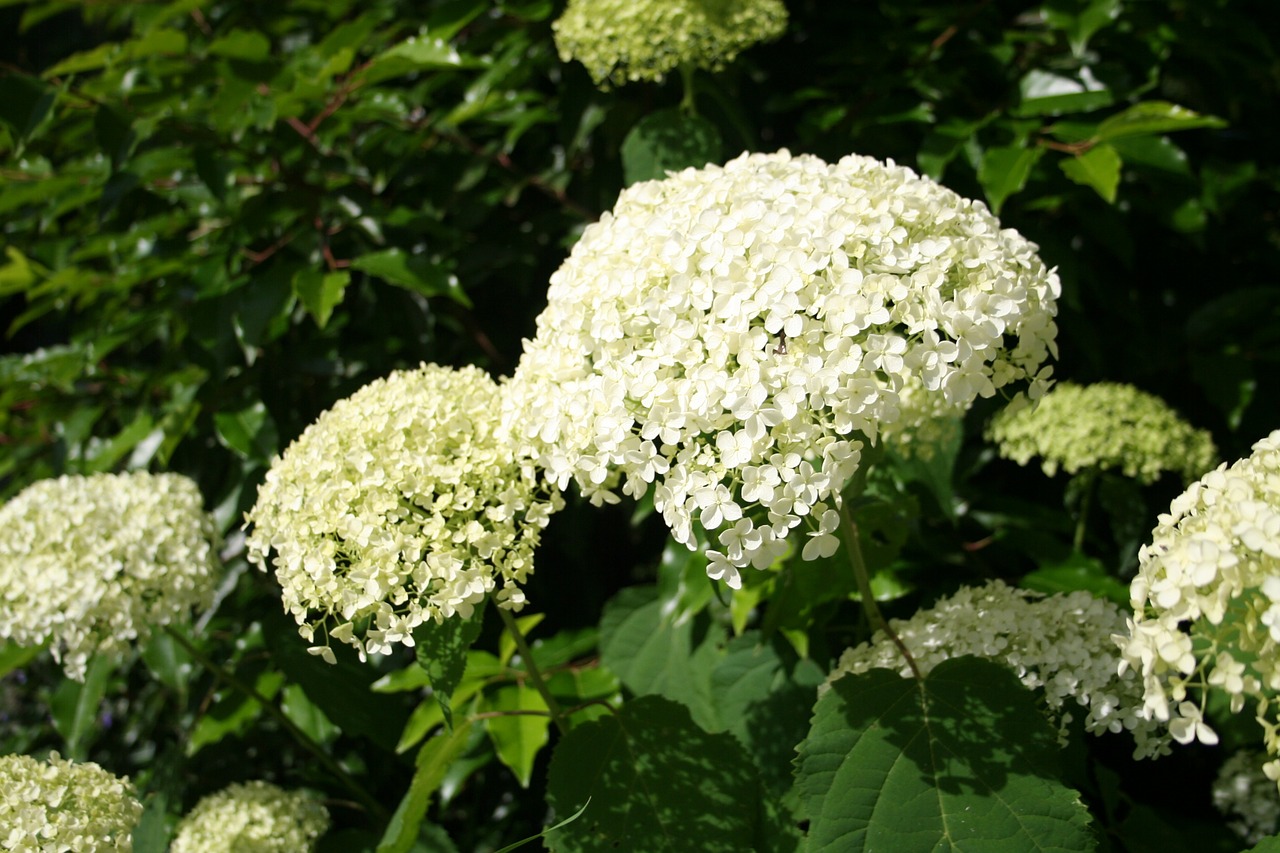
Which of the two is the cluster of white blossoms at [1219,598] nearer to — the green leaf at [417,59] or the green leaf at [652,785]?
the green leaf at [652,785]

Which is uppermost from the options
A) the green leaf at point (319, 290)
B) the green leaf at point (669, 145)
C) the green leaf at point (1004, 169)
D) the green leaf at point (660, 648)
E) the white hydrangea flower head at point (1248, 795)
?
the green leaf at point (669, 145)

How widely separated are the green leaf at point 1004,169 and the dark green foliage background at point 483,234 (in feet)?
0.04

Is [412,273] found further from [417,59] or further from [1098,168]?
[1098,168]

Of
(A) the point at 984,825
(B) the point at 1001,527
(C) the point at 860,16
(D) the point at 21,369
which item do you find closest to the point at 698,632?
(B) the point at 1001,527

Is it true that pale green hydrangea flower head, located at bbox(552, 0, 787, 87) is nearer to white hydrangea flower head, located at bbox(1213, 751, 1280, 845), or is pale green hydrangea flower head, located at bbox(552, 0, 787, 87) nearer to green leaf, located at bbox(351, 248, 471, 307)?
green leaf, located at bbox(351, 248, 471, 307)

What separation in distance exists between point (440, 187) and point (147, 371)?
4.33 ft

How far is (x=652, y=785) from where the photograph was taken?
5.57ft

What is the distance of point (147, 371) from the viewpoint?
343 cm

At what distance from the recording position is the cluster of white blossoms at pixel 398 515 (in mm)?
1495

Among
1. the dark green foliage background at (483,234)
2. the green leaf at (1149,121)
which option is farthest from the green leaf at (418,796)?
the green leaf at (1149,121)

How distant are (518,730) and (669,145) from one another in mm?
1556

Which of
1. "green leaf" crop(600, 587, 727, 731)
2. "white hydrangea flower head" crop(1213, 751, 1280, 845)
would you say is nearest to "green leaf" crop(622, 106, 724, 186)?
"green leaf" crop(600, 587, 727, 731)

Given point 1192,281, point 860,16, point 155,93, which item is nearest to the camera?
point 155,93

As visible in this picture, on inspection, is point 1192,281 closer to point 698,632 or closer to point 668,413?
point 698,632
